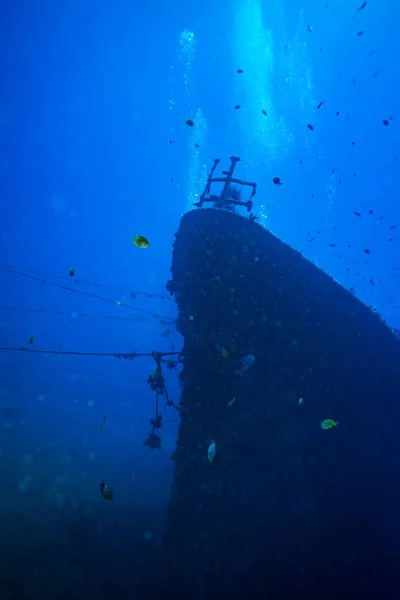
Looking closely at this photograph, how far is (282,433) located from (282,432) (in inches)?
0.8

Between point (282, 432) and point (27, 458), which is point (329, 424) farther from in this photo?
point (27, 458)

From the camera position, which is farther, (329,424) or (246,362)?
(246,362)

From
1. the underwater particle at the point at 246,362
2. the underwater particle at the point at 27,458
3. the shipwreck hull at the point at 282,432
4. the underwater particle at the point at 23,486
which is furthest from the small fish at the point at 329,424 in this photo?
the underwater particle at the point at 27,458

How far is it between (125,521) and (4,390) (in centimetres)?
2863

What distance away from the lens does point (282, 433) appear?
6.88m

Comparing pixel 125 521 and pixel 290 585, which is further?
pixel 125 521

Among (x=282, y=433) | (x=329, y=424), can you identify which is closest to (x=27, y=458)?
(x=282, y=433)

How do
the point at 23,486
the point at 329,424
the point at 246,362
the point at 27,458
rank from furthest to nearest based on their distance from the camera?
1. the point at 27,458
2. the point at 23,486
3. the point at 246,362
4. the point at 329,424

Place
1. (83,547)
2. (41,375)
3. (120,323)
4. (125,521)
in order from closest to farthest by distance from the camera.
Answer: (83,547) < (125,521) < (41,375) < (120,323)

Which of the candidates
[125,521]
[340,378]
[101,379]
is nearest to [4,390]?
[101,379]

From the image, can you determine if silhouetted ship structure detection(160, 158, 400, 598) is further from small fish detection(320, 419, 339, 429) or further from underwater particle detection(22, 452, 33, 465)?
underwater particle detection(22, 452, 33, 465)

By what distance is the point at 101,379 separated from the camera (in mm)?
49344

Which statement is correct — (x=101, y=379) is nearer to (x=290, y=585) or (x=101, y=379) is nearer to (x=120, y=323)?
(x=120, y=323)

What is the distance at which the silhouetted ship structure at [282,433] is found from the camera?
6324mm
